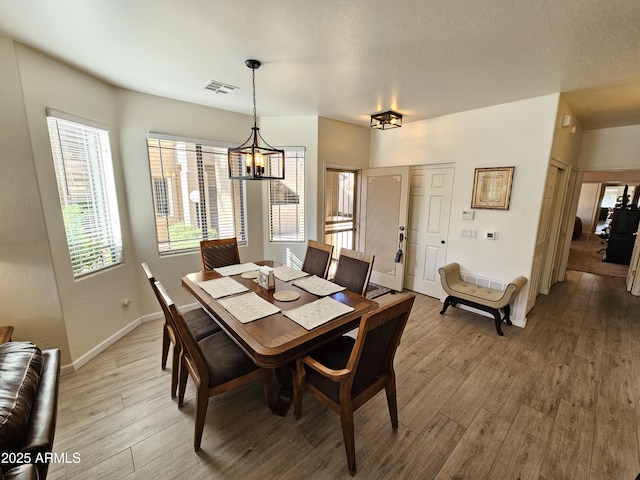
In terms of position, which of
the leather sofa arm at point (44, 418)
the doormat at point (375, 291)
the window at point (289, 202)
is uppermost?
the window at point (289, 202)

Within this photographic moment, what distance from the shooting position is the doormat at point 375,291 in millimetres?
4075

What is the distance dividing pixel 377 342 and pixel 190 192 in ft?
9.56

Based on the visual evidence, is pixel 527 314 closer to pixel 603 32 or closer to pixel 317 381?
pixel 603 32

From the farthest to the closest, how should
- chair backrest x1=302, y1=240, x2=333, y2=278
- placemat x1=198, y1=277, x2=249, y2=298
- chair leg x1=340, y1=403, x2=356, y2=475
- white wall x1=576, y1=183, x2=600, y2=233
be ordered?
white wall x1=576, y1=183, x2=600, y2=233 → chair backrest x1=302, y1=240, x2=333, y2=278 → placemat x1=198, y1=277, x2=249, y2=298 → chair leg x1=340, y1=403, x2=356, y2=475

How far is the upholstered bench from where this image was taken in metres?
2.97

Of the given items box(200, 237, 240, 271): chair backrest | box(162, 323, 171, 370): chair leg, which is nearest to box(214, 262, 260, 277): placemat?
box(200, 237, 240, 271): chair backrest

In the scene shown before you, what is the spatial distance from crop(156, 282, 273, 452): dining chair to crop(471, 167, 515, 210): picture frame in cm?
319

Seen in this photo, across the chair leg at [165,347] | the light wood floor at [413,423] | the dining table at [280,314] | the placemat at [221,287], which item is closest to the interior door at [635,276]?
the light wood floor at [413,423]

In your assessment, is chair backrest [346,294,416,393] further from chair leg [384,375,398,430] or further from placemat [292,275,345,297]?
placemat [292,275,345,297]

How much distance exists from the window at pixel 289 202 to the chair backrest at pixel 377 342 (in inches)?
102

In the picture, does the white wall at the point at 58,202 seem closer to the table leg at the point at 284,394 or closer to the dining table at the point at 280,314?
the dining table at the point at 280,314

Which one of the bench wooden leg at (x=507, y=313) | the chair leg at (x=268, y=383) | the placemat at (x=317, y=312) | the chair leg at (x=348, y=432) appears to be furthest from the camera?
the bench wooden leg at (x=507, y=313)

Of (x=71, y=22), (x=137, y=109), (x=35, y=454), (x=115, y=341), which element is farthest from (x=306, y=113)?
(x=35, y=454)

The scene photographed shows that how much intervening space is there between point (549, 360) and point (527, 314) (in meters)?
1.01
